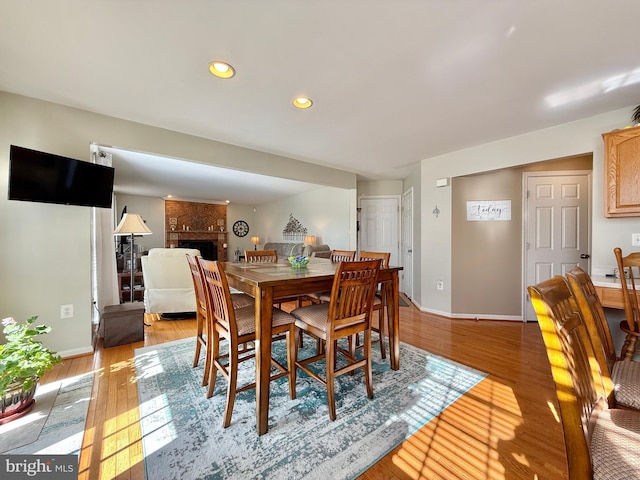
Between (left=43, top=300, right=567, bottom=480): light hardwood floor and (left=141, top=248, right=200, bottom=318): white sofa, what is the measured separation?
878 millimetres

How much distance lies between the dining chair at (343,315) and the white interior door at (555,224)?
9.70 ft

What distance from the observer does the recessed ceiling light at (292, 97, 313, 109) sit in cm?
220

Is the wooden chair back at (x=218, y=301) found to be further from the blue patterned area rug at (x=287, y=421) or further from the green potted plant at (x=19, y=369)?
the green potted plant at (x=19, y=369)

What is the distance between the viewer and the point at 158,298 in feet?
11.2

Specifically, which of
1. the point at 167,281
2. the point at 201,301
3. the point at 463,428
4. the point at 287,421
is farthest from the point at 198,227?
the point at 463,428

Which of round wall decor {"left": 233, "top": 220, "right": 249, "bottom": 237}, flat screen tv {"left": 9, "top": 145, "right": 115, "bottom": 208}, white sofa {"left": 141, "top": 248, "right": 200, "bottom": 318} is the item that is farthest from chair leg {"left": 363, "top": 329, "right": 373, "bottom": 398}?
round wall decor {"left": 233, "top": 220, "right": 249, "bottom": 237}

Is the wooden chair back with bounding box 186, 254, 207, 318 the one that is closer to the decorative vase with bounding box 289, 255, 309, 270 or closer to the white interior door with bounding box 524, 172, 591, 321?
the decorative vase with bounding box 289, 255, 309, 270

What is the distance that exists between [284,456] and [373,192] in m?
4.75

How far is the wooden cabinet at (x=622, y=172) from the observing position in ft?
6.66

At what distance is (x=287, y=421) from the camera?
1.55 m

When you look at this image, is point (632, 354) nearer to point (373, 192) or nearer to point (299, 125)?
point (299, 125)

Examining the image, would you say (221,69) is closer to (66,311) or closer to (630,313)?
(66,311)

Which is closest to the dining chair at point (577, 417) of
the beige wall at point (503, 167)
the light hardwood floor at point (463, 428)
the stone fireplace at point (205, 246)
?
the light hardwood floor at point (463, 428)

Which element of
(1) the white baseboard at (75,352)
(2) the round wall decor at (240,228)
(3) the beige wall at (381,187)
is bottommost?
(1) the white baseboard at (75,352)
